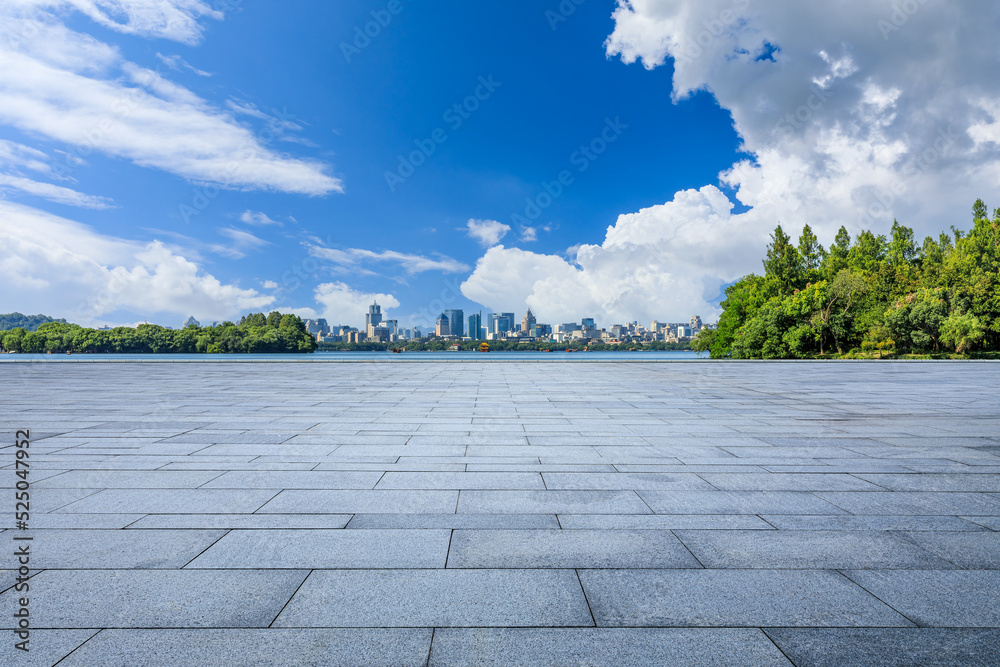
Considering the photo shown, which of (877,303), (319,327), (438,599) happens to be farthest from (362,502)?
(319,327)

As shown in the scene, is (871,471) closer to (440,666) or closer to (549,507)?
(549,507)

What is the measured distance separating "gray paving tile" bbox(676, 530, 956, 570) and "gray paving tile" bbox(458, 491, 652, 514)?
2.33 feet

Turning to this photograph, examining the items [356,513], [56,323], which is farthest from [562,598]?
[56,323]

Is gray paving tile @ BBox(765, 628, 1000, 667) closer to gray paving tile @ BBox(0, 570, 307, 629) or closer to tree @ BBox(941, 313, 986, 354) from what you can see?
gray paving tile @ BBox(0, 570, 307, 629)

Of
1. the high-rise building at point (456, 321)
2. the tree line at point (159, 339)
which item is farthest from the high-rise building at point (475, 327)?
the tree line at point (159, 339)

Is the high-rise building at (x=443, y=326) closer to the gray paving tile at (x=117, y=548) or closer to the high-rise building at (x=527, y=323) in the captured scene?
the high-rise building at (x=527, y=323)

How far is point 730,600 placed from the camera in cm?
292

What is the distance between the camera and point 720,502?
15.2 ft

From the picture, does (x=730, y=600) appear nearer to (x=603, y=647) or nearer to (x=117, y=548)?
(x=603, y=647)

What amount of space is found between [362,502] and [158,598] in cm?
186

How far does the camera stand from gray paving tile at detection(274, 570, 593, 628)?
8.85ft

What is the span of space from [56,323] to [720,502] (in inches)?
3725

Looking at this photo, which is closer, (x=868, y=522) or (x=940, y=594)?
(x=940, y=594)

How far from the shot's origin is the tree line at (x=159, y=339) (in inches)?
2501
